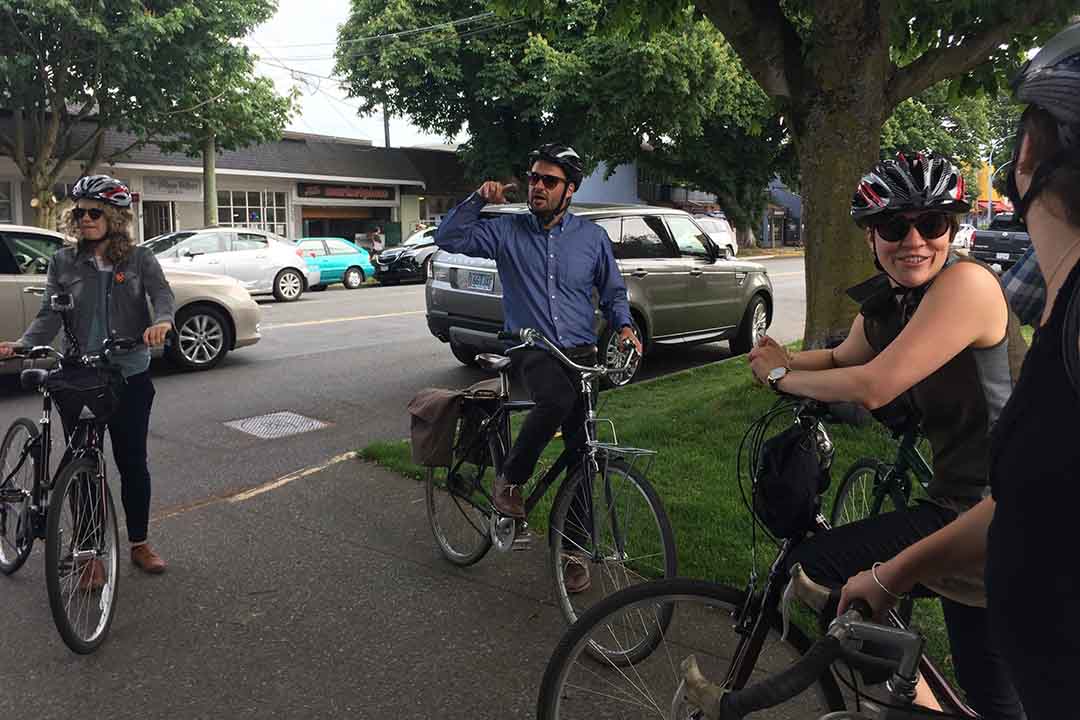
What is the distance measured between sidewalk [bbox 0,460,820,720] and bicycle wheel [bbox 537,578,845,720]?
0.21 metres

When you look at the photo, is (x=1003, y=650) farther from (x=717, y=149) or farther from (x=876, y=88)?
(x=717, y=149)

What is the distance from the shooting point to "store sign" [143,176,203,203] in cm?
2859

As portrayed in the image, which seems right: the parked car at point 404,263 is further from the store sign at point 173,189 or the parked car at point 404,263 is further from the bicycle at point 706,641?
the bicycle at point 706,641

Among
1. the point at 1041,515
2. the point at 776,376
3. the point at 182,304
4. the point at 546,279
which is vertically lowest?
the point at 1041,515

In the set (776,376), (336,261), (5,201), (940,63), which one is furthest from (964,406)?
(5,201)

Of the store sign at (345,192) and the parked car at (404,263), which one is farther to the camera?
the store sign at (345,192)

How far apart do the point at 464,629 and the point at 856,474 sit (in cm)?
171

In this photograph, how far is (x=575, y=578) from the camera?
Answer: 384cm

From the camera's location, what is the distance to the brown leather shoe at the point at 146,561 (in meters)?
4.39

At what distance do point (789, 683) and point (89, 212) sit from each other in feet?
12.1

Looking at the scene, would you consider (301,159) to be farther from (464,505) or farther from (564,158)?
(564,158)

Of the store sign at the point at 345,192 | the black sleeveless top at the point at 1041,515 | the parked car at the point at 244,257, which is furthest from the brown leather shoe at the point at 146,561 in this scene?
the store sign at the point at 345,192

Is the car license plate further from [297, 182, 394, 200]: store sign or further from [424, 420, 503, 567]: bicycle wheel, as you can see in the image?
[297, 182, 394, 200]: store sign

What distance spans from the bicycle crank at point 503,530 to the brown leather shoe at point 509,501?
0.15 feet
